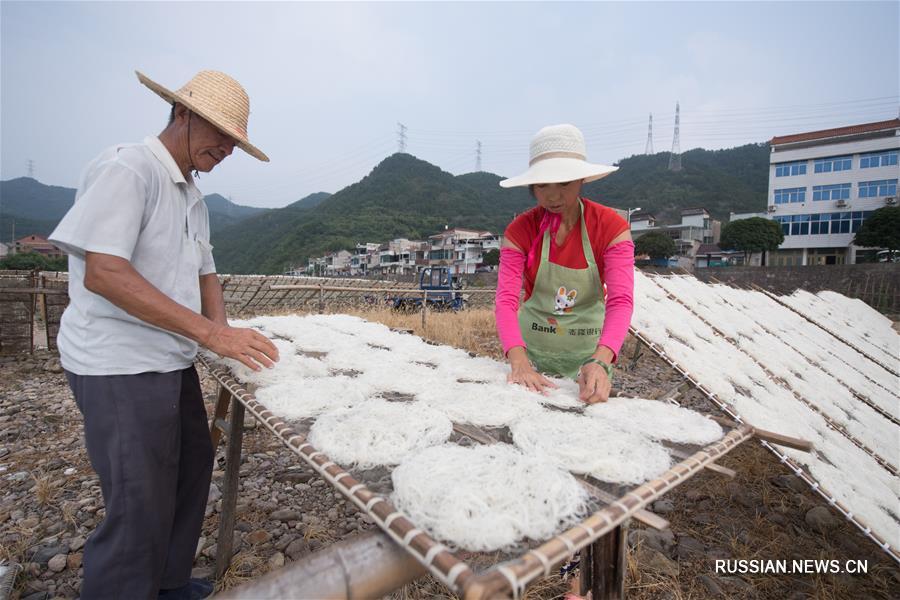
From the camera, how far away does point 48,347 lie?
24.2ft

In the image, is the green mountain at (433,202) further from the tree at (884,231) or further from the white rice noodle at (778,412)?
the white rice noodle at (778,412)

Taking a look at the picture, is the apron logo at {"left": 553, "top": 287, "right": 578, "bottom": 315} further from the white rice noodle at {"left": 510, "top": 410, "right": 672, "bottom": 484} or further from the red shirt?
the white rice noodle at {"left": 510, "top": 410, "right": 672, "bottom": 484}

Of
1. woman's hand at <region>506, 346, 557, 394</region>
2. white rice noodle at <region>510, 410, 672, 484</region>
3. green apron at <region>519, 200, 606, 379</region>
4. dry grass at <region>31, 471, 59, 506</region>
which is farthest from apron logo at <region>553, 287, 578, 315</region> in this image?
dry grass at <region>31, 471, 59, 506</region>

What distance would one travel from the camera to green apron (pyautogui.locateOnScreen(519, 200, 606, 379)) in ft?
7.37

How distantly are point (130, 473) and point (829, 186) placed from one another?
48.3 m

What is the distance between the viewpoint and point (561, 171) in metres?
1.82

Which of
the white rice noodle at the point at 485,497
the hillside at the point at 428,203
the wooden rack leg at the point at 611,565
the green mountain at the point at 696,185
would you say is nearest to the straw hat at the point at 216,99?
the white rice noodle at the point at 485,497

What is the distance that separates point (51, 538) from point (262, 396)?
224 cm

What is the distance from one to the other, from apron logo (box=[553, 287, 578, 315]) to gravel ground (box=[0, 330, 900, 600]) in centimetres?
145

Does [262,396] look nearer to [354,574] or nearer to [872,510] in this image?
[354,574]

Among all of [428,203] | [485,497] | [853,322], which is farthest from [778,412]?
[428,203]

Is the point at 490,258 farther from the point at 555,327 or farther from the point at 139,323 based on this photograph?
the point at 139,323

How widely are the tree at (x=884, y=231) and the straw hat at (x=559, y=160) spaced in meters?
40.5

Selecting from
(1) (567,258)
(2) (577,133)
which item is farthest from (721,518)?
(2) (577,133)
